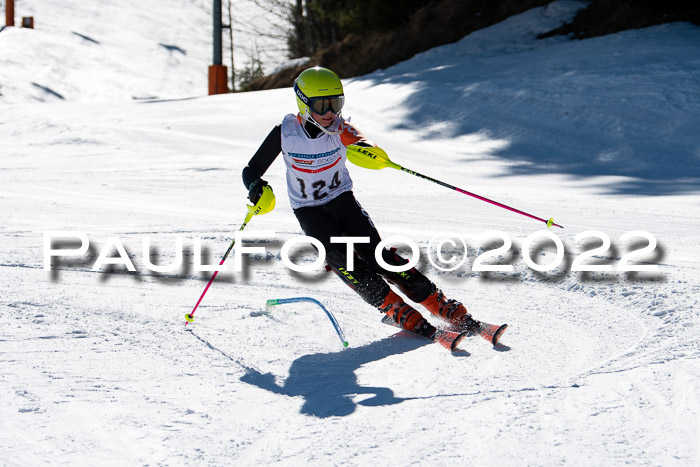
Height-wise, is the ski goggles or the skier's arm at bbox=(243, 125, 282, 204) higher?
the ski goggles

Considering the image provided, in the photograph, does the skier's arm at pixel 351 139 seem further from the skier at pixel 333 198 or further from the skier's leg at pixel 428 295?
the skier's leg at pixel 428 295

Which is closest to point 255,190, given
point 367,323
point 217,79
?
point 367,323

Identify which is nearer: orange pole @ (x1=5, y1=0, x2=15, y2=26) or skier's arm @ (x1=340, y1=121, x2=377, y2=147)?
skier's arm @ (x1=340, y1=121, x2=377, y2=147)

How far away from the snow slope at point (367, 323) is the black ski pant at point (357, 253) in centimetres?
30

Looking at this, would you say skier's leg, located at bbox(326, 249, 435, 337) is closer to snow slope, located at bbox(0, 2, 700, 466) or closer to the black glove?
snow slope, located at bbox(0, 2, 700, 466)

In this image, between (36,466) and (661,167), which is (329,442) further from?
(661,167)

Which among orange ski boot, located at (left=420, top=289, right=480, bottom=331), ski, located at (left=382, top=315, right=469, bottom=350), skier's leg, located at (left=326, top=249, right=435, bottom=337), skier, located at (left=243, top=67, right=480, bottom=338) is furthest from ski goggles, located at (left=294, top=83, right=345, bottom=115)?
ski, located at (left=382, top=315, right=469, bottom=350)

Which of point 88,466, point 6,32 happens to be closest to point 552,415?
point 88,466

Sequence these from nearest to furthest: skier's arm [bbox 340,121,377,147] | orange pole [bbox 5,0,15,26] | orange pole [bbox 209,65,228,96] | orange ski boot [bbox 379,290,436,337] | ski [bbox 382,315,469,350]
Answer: ski [bbox 382,315,469,350] → orange ski boot [bbox 379,290,436,337] → skier's arm [bbox 340,121,377,147] → orange pole [bbox 209,65,228,96] → orange pole [bbox 5,0,15,26]

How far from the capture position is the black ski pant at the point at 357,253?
Result: 434 cm

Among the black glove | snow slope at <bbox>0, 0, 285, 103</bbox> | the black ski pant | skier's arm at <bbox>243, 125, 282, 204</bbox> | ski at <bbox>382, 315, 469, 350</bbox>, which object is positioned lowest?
ski at <bbox>382, 315, 469, 350</bbox>

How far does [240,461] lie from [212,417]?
1.44 ft

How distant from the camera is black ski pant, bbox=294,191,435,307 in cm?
434

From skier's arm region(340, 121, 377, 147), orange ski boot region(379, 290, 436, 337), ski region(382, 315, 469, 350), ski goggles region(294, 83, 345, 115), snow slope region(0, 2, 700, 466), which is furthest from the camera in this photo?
skier's arm region(340, 121, 377, 147)
